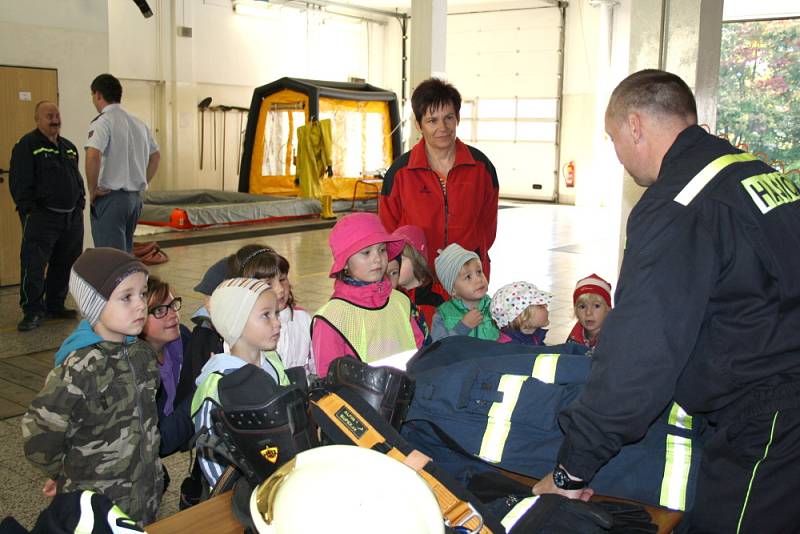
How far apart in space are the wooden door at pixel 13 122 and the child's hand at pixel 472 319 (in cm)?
635

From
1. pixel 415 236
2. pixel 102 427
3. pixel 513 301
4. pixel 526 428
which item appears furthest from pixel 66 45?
pixel 526 428

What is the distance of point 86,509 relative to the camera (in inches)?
53.3

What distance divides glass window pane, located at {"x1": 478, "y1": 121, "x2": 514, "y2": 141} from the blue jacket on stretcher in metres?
18.7

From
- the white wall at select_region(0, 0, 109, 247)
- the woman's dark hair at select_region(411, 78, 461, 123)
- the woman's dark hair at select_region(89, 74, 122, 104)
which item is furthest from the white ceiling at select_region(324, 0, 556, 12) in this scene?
the woman's dark hair at select_region(411, 78, 461, 123)

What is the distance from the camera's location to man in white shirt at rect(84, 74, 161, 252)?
6.59 metres

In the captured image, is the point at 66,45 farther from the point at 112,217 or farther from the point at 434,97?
the point at 434,97

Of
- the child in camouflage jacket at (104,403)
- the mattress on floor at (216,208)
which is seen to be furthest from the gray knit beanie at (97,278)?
the mattress on floor at (216,208)

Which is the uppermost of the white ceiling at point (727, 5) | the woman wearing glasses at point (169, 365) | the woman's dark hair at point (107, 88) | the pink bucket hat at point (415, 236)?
the white ceiling at point (727, 5)

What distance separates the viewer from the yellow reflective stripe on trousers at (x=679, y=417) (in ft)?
6.51

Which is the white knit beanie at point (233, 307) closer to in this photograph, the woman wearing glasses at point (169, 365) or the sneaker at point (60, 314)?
the woman wearing glasses at point (169, 365)

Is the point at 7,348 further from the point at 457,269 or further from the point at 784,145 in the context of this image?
the point at 784,145

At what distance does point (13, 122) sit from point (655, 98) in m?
7.52

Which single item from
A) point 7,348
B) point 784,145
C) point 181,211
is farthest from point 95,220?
point 784,145

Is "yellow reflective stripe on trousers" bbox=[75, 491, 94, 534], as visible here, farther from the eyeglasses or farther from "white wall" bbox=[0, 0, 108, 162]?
"white wall" bbox=[0, 0, 108, 162]
